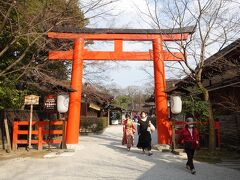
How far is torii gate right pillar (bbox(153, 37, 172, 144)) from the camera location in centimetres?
1505

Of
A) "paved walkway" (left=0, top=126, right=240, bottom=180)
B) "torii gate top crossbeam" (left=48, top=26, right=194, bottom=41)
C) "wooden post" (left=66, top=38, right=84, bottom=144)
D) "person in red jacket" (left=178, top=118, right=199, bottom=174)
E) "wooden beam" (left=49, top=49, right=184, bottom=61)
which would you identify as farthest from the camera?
"wooden beam" (left=49, top=49, right=184, bottom=61)

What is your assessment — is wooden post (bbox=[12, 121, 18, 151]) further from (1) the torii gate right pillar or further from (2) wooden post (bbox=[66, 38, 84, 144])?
(1) the torii gate right pillar

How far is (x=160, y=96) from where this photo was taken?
607 inches

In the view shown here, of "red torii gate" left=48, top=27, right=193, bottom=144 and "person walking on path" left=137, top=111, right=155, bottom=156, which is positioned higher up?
"red torii gate" left=48, top=27, right=193, bottom=144

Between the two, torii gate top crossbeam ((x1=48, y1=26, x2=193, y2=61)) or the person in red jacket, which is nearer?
the person in red jacket

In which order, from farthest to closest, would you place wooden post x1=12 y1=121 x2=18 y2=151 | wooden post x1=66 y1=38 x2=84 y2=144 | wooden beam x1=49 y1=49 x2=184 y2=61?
wooden beam x1=49 y1=49 x2=184 y2=61, wooden post x1=66 y1=38 x2=84 y2=144, wooden post x1=12 y1=121 x2=18 y2=151

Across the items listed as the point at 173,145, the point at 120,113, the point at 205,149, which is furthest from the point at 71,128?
the point at 120,113

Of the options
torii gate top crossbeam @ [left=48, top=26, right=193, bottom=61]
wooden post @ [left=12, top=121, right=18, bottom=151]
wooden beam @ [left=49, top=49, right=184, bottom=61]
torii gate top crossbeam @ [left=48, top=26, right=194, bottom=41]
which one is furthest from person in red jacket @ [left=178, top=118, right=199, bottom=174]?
wooden post @ [left=12, top=121, right=18, bottom=151]

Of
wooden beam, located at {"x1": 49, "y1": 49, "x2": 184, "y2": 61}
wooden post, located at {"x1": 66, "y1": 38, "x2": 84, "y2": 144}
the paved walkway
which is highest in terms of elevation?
wooden beam, located at {"x1": 49, "y1": 49, "x2": 184, "y2": 61}

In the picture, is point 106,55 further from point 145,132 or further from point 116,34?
point 145,132

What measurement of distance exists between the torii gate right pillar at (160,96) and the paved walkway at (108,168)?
247cm

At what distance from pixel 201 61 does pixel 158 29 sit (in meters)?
3.51

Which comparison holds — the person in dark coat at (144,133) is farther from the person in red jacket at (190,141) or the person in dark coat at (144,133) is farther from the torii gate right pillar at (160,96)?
the person in red jacket at (190,141)

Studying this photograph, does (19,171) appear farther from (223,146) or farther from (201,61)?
(223,146)
